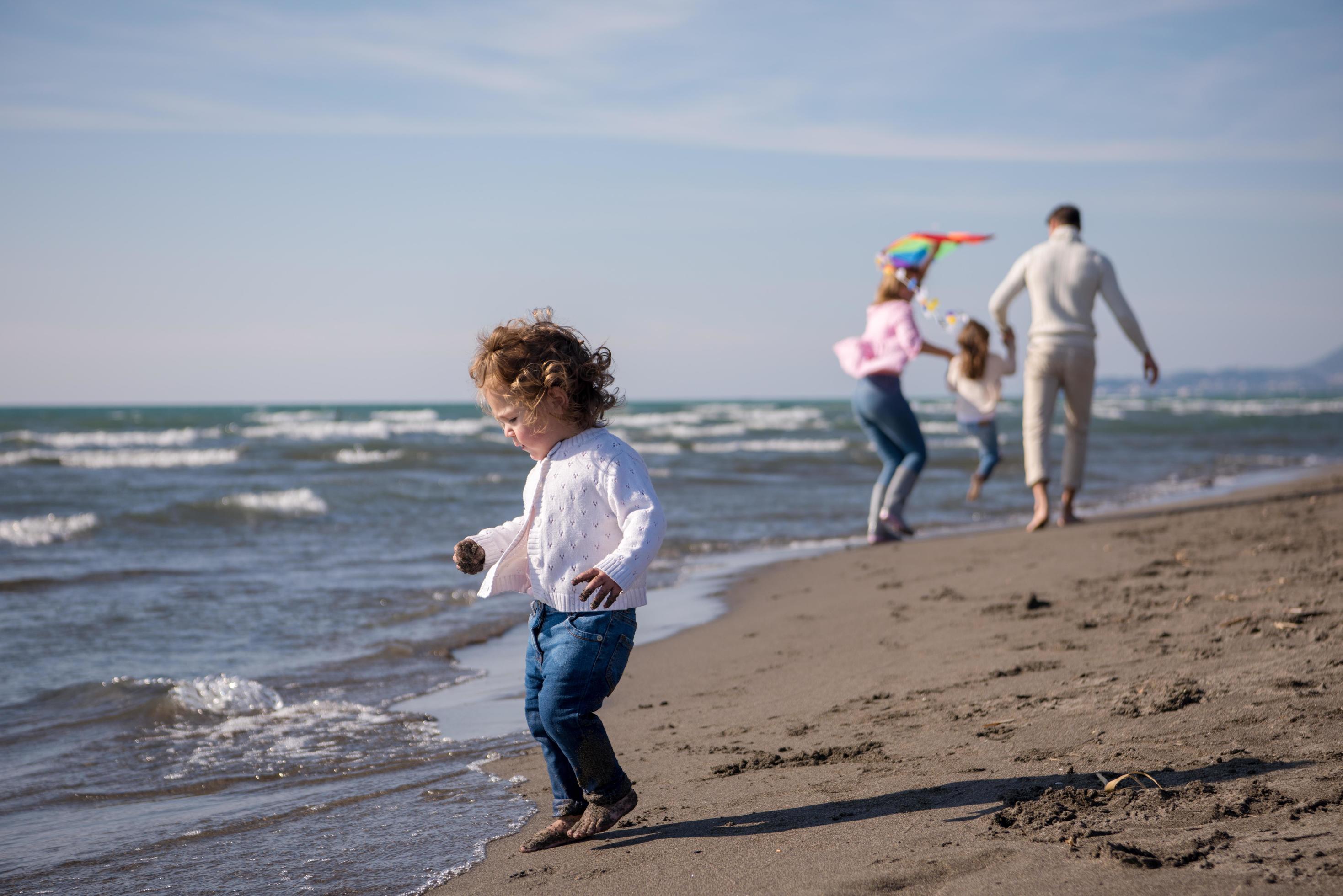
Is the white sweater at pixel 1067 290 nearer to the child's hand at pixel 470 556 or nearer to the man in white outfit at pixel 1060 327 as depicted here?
the man in white outfit at pixel 1060 327

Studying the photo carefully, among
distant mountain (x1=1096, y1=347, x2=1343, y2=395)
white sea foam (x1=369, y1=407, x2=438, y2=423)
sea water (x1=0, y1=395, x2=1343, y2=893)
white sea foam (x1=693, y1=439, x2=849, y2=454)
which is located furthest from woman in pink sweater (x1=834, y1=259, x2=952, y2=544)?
distant mountain (x1=1096, y1=347, x2=1343, y2=395)

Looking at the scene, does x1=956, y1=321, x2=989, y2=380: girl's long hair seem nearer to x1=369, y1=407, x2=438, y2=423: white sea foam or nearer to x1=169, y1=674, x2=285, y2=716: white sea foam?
x1=169, y1=674, x2=285, y2=716: white sea foam

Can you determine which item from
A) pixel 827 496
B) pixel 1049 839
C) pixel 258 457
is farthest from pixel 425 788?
pixel 258 457

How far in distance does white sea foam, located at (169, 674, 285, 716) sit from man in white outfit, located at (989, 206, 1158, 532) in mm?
5014

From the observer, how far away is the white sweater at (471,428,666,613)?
7.97ft

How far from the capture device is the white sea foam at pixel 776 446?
23531 millimetres

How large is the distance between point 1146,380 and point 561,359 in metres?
5.69

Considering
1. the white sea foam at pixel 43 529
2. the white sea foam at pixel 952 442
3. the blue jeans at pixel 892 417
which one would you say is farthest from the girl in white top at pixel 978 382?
the white sea foam at pixel 952 442

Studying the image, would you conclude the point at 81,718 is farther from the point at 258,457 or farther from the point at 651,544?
the point at 258,457

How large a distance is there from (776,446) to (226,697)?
22.0 meters

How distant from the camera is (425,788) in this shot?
3.07m

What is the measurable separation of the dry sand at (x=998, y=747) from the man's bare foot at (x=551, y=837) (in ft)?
0.10

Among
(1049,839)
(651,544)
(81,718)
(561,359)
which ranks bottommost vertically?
(81,718)

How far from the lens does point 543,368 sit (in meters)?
2.56
